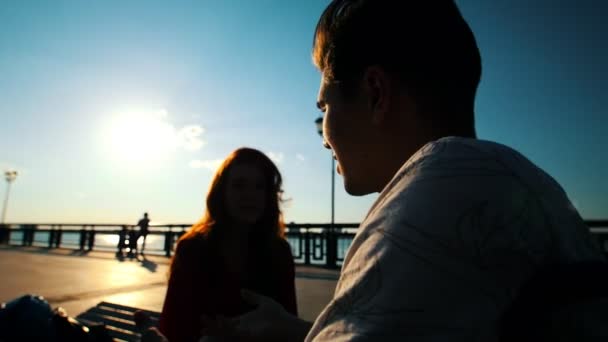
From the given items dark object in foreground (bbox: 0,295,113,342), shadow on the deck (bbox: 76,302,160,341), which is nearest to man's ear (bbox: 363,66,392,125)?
dark object in foreground (bbox: 0,295,113,342)

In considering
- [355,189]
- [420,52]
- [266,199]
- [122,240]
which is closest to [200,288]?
[266,199]

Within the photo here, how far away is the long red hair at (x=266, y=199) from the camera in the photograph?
10.0 feet

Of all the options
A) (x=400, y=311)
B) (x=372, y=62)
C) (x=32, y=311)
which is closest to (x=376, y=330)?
(x=400, y=311)

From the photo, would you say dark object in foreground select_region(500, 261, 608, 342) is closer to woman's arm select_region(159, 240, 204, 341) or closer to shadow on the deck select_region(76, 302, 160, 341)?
woman's arm select_region(159, 240, 204, 341)

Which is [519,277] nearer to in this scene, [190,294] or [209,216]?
[190,294]

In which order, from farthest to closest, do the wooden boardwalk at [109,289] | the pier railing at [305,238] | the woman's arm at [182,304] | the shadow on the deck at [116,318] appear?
the pier railing at [305,238] → the wooden boardwalk at [109,289] → the shadow on the deck at [116,318] → the woman's arm at [182,304]

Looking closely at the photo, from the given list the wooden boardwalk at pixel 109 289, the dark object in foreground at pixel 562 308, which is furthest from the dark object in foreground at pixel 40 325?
the dark object in foreground at pixel 562 308

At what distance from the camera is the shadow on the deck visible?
436 centimetres

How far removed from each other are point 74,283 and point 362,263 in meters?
9.31

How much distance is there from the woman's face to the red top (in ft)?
1.26

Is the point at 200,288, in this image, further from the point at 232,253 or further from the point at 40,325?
the point at 40,325

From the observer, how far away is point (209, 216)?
312 centimetres

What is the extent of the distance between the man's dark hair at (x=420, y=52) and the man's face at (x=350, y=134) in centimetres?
4

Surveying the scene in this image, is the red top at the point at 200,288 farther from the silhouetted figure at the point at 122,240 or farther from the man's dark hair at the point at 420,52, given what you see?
the silhouetted figure at the point at 122,240
